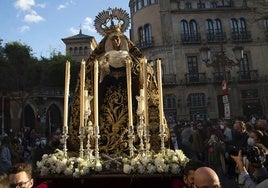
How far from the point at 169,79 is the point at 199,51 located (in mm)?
4322

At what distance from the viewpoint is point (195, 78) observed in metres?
A: 36.4

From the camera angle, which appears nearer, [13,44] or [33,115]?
[13,44]

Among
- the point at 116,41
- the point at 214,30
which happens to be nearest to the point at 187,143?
the point at 116,41

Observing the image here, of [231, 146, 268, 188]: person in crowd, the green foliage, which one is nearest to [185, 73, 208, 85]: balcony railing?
the green foliage

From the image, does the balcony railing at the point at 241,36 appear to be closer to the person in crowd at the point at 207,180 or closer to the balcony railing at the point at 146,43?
the balcony railing at the point at 146,43

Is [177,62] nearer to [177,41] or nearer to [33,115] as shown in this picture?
[177,41]

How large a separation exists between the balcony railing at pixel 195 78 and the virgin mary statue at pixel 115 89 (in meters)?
29.7

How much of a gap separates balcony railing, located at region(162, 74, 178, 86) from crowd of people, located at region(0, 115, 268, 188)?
18.0 meters

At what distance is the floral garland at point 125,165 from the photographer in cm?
476

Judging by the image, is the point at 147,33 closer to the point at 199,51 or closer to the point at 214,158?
the point at 199,51

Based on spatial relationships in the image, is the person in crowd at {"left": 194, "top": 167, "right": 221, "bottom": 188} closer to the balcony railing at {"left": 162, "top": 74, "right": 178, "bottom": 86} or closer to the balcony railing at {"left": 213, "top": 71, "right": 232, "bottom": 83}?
the balcony railing at {"left": 162, "top": 74, "right": 178, "bottom": 86}

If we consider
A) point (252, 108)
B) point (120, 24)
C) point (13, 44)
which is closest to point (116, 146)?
point (120, 24)

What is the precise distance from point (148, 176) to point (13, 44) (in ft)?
105

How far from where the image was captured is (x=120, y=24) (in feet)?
22.9
